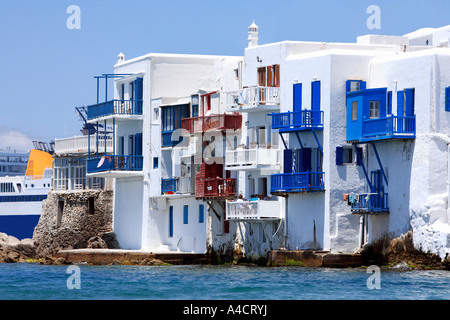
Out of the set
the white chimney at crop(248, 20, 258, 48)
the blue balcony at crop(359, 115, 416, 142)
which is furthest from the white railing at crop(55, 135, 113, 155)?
the blue balcony at crop(359, 115, 416, 142)

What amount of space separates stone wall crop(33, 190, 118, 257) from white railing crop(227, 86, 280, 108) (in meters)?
15.9

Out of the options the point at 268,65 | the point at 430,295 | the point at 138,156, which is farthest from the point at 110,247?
the point at 430,295

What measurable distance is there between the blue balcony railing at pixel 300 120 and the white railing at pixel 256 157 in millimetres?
2067

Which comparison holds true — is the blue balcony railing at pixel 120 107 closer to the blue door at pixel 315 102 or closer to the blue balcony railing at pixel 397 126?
the blue door at pixel 315 102

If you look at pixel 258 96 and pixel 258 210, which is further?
pixel 258 96

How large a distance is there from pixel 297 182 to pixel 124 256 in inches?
484

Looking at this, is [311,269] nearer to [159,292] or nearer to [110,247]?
[159,292]

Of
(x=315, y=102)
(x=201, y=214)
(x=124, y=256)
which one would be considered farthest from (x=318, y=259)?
(x=124, y=256)

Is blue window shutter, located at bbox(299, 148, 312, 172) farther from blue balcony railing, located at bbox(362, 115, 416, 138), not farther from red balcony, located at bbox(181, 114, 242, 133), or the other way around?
red balcony, located at bbox(181, 114, 242, 133)

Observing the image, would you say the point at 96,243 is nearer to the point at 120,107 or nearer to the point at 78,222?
the point at 78,222

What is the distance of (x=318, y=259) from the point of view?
56.2 metres

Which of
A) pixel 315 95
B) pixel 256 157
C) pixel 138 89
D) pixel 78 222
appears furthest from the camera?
pixel 78 222

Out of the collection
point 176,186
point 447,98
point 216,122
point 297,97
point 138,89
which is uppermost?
point 138,89

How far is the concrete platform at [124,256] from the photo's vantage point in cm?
6544
